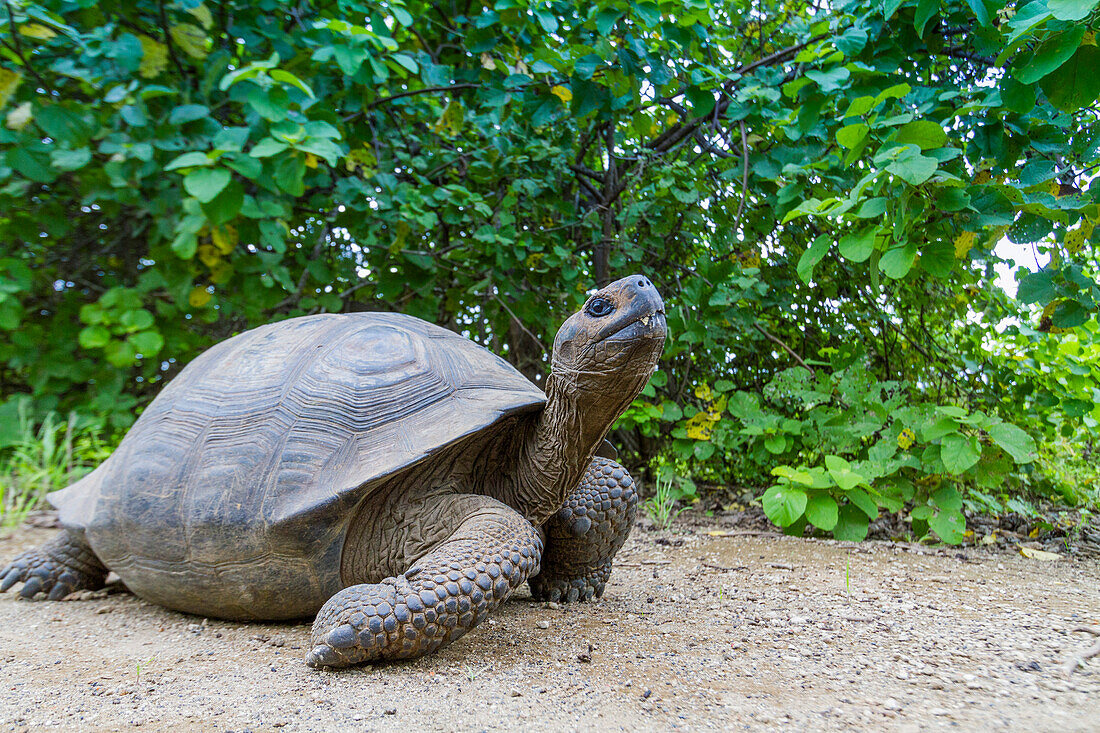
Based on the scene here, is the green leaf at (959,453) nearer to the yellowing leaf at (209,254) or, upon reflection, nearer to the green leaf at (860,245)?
the green leaf at (860,245)

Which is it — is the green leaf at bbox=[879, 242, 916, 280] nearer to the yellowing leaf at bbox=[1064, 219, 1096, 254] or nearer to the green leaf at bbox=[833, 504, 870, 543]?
the yellowing leaf at bbox=[1064, 219, 1096, 254]

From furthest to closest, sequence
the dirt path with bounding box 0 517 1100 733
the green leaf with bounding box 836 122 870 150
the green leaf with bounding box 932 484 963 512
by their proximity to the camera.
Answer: the green leaf with bounding box 932 484 963 512 < the green leaf with bounding box 836 122 870 150 < the dirt path with bounding box 0 517 1100 733

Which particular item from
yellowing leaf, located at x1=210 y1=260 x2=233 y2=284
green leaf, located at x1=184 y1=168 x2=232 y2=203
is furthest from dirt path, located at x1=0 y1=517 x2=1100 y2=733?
yellowing leaf, located at x1=210 y1=260 x2=233 y2=284

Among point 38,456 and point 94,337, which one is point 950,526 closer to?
point 94,337

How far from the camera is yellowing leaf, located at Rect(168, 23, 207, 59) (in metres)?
3.50

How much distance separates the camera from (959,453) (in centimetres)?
280

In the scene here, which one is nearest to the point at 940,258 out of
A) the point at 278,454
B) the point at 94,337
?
the point at 278,454

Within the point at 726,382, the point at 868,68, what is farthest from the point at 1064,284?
the point at 726,382

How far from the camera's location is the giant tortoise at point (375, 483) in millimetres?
1797

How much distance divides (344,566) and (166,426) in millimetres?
842

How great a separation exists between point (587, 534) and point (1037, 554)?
82.9 inches

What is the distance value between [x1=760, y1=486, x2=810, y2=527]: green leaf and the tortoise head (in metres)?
1.27

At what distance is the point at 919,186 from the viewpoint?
218 cm

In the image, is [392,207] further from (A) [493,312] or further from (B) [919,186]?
(B) [919,186]
